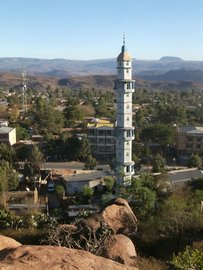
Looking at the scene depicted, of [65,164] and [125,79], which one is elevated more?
[125,79]

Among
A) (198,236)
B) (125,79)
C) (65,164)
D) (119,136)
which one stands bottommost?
(65,164)

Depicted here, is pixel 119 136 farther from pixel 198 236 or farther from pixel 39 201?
pixel 198 236

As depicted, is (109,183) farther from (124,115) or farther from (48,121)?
(48,121)

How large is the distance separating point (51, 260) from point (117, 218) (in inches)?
329

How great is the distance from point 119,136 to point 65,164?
10.6 m

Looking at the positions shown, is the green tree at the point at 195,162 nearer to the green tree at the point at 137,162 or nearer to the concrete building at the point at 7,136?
the green tree at the point at 137,162

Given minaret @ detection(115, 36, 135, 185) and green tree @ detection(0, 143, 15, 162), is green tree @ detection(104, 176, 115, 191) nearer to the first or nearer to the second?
minaret @ detection(115, 36, 135, 185)

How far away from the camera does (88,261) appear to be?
6660mm

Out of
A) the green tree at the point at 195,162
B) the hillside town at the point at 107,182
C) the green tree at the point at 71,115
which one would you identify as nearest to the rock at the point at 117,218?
the hillside town at the point at 107,182

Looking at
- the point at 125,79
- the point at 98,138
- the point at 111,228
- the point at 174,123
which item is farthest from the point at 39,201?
the point at 174,123

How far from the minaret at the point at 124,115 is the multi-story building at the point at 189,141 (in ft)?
45.2

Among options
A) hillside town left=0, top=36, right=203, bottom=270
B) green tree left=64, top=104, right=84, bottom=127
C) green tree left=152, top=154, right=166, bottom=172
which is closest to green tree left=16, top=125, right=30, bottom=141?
hillside town left=0, top=36, right=203, bottom=270

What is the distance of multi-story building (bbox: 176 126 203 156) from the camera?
36188 mm

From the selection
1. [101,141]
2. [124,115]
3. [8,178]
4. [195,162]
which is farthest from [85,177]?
[101,141]
